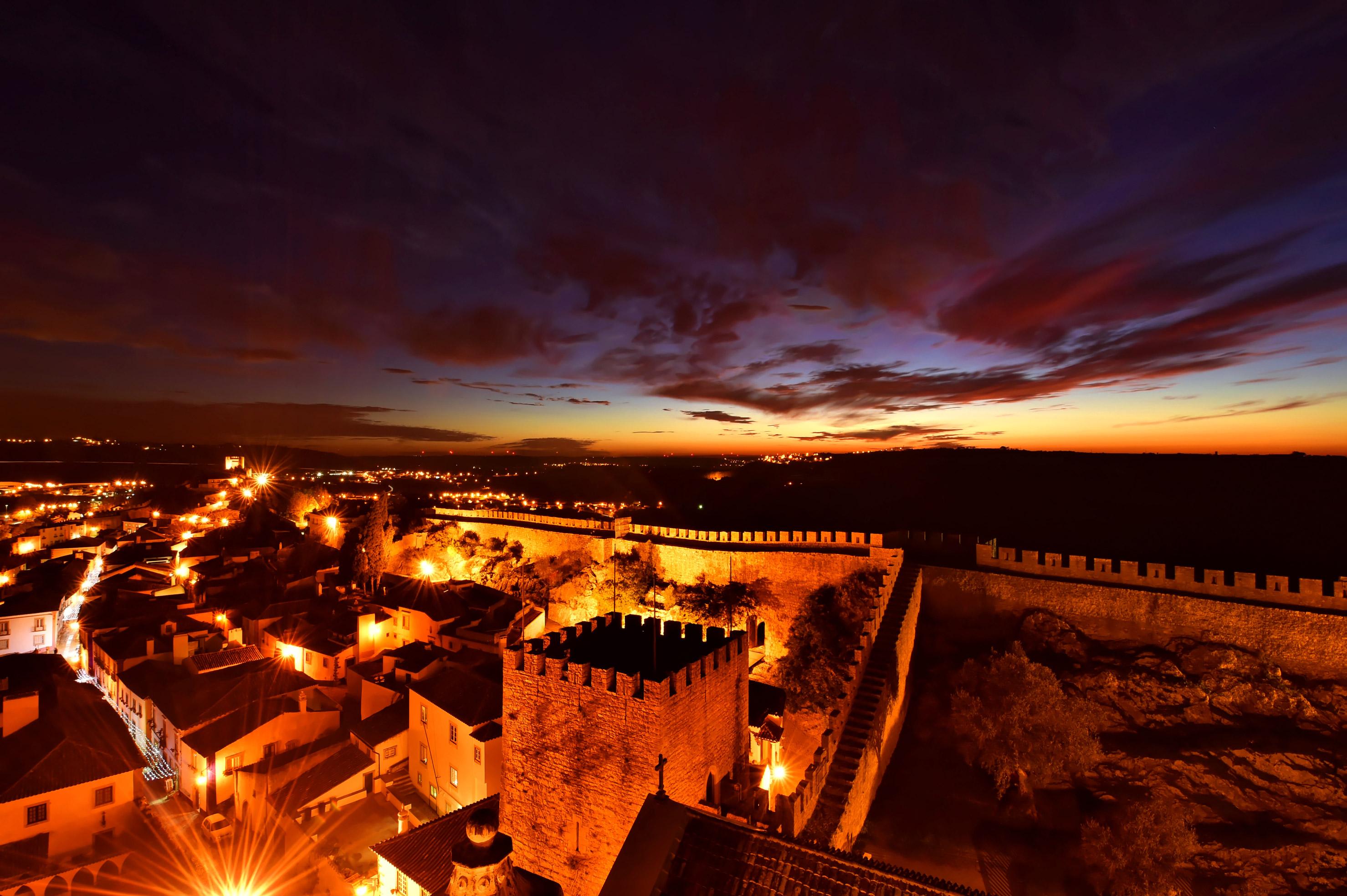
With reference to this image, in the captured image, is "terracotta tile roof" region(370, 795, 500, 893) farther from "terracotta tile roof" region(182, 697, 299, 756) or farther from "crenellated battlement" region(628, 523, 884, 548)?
"crenellated battlement" region(628, 523, 884, 548)

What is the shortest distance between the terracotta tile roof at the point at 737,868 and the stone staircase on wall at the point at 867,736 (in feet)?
14.1

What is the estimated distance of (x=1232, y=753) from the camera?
36.8 ft

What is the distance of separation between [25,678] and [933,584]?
101ft

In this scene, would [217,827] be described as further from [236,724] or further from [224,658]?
[224,658]

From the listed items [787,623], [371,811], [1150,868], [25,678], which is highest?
[787,623]

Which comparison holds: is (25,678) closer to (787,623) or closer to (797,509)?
(787,623)

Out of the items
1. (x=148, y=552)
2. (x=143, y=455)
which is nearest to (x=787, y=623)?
(x=148, y=552)

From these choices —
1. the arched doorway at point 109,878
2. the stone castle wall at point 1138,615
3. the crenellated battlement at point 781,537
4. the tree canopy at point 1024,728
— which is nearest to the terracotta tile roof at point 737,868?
the tree canopy at point 1024,728

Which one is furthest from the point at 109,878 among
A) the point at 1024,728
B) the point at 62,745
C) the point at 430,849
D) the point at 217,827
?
the point at 1024,728

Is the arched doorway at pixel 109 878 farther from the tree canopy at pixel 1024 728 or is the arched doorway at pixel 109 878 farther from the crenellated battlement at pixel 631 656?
the tree canopy at pixel 1024 728

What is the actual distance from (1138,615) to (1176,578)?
1246 mm

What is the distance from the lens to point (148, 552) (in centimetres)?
3719

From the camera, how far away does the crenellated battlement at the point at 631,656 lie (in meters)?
7.15

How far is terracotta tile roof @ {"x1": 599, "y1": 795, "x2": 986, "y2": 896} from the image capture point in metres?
5.44
